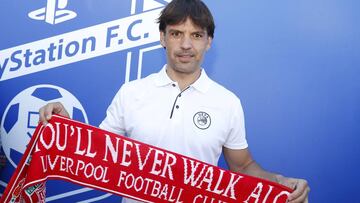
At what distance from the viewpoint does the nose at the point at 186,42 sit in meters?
1.17

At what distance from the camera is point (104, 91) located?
70.5 inches

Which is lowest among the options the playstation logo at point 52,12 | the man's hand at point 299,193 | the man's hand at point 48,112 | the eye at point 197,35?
the man's hand at point 299,193

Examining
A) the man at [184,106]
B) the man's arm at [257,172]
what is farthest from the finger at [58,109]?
the man's arm at [257,172]

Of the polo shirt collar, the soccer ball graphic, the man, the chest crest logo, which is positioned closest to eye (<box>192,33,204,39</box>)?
the man

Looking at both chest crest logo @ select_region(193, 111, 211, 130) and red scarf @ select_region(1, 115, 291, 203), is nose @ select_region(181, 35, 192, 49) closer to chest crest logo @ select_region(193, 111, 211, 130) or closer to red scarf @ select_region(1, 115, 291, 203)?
chest crest logo @ select_region(193, 111, 211, 130)

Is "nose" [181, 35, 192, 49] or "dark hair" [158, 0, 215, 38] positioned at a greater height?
"dark hair" [158, 0, 215, 38]

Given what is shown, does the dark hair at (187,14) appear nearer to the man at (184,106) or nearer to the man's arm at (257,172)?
the man at (184,106)

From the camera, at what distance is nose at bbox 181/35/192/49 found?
46.2 inches

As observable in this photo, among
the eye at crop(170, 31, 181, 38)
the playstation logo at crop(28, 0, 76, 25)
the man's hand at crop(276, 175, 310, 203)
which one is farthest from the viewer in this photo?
the playstation logo at crop(28, 0, 76, 25)

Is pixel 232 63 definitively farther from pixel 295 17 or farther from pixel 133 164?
pixel 133 164

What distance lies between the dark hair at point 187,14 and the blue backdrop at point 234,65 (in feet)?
1.75

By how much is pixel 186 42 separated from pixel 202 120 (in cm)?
23

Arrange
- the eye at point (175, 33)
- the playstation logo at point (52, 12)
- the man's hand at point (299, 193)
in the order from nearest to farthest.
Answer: the man's hand at point (299, 193)
the eye at point (175, 33)
the playstation logo at point (52, 12)

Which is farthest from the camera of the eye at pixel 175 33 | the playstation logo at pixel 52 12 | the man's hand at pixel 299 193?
the playstation logo at pixel 52 12
